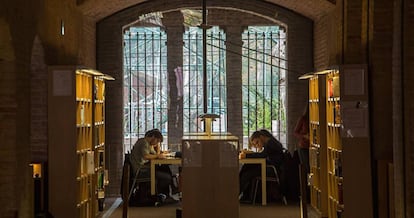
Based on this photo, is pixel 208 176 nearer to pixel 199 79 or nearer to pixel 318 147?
pixel 318 147

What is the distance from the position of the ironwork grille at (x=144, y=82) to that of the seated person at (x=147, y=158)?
2159 mm

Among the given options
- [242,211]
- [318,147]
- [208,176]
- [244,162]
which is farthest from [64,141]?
[318,147]

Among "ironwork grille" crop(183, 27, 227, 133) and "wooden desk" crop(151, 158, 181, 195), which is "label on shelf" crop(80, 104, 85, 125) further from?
"ironwork grille" crop(183, 27, 227, 133)

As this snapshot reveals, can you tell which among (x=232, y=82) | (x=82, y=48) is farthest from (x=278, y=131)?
(x=82, y=48)

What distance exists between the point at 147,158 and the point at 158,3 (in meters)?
3.63

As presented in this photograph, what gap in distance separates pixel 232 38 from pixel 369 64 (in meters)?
5.77

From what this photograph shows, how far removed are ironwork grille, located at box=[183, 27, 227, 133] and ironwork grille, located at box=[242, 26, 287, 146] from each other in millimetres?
462

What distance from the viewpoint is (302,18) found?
14820mm

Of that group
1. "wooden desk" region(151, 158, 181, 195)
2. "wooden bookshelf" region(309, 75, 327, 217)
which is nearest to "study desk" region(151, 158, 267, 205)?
"wooden desk" region(151, 158, 181, 195)

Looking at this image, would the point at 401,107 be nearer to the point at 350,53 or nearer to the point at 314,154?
the point at 350,53

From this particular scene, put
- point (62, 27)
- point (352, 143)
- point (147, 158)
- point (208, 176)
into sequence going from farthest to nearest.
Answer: point (147, 158) → point (62, 27) → point (352, 143) → point (208, 176)

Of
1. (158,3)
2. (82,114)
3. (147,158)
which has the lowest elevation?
(147,158)

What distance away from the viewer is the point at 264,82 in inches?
605

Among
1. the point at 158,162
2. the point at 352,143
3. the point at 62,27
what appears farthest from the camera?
the point at 158,162
